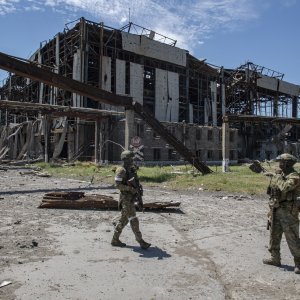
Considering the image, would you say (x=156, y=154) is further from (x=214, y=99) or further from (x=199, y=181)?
(x=214, y=99)

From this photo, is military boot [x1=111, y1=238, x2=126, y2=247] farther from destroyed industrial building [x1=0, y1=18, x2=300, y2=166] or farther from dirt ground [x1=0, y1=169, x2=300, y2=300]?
destroyed industrial building [x1=0, y1=18, x2=300, y2=166]

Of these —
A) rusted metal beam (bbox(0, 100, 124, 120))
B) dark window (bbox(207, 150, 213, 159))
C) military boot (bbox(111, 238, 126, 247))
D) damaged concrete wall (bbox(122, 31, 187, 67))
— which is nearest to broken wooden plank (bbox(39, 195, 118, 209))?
military boot (bbox(111, 238, 126, 247))

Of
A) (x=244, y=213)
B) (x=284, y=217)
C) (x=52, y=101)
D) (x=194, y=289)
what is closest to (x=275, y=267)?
(x=284, y=217)

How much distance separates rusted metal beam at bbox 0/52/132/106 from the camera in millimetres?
16141

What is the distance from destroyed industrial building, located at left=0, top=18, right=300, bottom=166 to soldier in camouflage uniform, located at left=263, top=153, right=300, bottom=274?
2130 cm

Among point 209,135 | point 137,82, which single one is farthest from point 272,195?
point 137,82

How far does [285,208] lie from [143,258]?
2.44 meters

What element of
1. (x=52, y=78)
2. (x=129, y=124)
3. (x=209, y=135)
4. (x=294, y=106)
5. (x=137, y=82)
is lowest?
(x=129, y=124)

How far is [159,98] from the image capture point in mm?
41625

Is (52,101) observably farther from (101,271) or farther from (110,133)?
(101,271)

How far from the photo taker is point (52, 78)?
58.3 feet

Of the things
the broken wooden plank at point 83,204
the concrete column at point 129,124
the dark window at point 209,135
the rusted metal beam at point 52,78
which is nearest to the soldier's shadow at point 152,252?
the broken wooden plank at point 83,204

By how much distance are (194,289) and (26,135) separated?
121 ft

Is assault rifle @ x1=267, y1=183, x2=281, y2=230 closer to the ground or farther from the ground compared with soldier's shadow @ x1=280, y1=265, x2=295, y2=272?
farther from the ground
